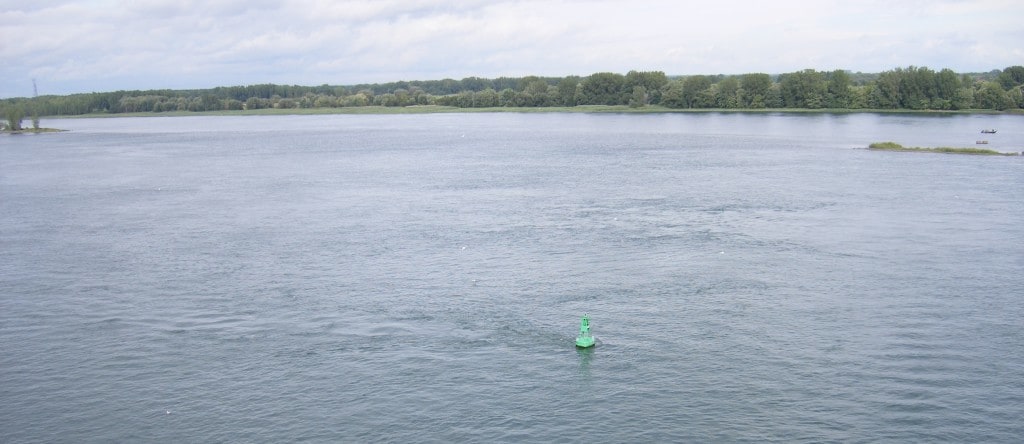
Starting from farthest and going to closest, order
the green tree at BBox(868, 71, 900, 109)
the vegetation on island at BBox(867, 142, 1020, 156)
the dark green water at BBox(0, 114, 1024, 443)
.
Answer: the green tree at BBox(868, 71, 900, 109), the vegetation on island at BBox(867, 142, 1020, 156), the dark green water at BBox(0, 114, 1024, 443)

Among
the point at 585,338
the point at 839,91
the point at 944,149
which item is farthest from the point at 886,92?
the point at 585,338

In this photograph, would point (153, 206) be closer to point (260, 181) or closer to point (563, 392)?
point (260, 181)

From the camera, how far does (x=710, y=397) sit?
94.6 ft

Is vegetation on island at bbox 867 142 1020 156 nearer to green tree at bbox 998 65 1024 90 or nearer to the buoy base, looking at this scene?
the buoy base

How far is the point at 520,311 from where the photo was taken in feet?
122

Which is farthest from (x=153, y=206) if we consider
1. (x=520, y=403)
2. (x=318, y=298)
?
(x=520, y=403)

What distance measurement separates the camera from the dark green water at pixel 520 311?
27.9 meters

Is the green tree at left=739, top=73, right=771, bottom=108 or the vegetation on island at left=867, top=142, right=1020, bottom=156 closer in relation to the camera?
the vegetation on island at left=867, top=142, right=1020, bottom=156

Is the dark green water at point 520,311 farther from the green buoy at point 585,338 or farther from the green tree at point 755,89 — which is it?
the green tree at point 755,89

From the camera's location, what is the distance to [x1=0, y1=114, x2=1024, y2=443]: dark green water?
27.9 meters

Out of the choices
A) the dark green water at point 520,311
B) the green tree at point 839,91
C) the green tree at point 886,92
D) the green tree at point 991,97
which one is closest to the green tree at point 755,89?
the green tree at point 839,91

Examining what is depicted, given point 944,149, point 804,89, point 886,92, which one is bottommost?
point 944,149

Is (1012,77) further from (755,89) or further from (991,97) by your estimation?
(755,89)

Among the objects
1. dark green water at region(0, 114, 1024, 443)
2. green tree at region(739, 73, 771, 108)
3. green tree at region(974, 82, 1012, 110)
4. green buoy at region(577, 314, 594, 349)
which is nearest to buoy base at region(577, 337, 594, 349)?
green buoy at region(577, 314, 594, 349)
